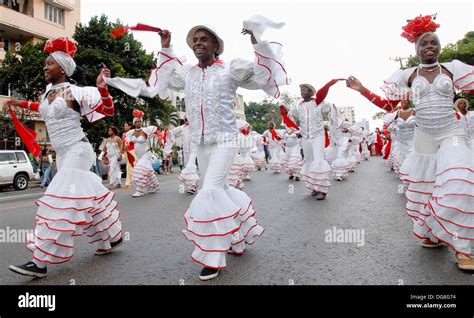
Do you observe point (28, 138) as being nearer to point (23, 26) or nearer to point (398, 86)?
point (398, 86)

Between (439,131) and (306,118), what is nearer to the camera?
(439,131)

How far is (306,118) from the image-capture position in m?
9.48

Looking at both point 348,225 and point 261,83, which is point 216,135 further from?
point 348,225

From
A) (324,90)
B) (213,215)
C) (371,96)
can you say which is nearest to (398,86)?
(371,96)

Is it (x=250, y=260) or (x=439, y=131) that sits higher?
(x=439, y=131)

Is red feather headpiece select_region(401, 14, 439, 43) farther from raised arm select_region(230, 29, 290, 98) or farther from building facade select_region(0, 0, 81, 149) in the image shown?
building facade select_region(0, 0, 81, 149)

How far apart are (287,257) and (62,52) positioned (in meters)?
3.25

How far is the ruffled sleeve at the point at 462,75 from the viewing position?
4102mm

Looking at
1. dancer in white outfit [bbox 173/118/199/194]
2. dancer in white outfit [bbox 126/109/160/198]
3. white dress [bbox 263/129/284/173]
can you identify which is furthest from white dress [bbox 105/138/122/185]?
white dress [bbox 263/129/284/173]

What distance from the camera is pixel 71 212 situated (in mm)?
4070

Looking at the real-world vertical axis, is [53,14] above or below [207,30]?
above
